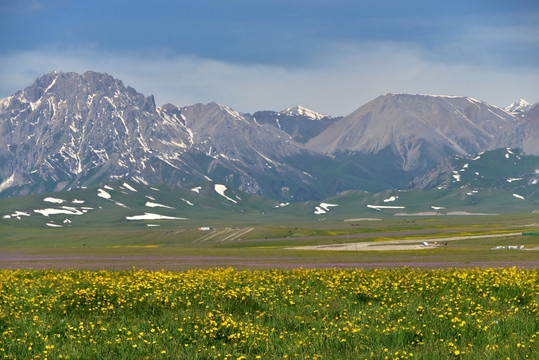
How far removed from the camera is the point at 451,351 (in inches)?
779

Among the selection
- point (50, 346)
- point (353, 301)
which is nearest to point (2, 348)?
point (50, 346)

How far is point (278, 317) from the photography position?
25.0 meters

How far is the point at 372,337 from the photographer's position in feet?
70.6

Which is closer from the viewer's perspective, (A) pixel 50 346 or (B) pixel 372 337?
(A) pixel 50 346

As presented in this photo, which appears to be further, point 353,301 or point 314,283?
point 314,283

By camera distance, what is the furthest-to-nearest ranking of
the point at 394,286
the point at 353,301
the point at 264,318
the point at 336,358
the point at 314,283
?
the point at 314,283, the point at 394,286, the point at 353,301, the point at 264,318, the point at 336,358

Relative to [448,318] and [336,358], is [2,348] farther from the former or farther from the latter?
[448,318]

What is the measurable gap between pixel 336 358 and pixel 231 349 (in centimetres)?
357

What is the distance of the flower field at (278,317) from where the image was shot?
20562 mm

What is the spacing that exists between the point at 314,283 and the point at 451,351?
42.7ft

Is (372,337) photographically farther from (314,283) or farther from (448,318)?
(314,283)

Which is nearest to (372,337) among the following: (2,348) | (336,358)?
(336,358)

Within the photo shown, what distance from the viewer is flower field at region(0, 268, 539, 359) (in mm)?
20562

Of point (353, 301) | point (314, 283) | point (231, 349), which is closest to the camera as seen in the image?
point (231, 349)
